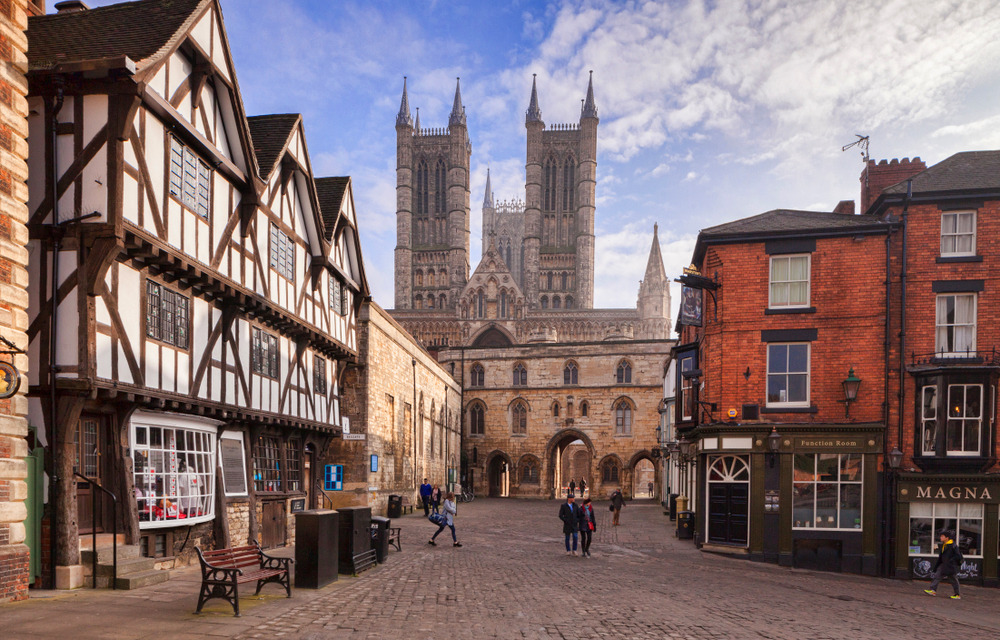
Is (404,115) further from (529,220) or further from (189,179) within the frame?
(189,179)

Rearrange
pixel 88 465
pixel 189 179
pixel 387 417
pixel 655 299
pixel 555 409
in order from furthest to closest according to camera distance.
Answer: pixel 655 299 < pixel 555 409 < pixel 387 417 < pixel 189 179 < pixel 88 465

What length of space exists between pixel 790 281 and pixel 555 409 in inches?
1306

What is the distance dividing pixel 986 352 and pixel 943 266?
2422mm

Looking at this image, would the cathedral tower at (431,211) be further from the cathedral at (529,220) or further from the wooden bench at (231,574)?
the wooden bench at (231,574)

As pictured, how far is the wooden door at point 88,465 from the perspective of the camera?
1098cm

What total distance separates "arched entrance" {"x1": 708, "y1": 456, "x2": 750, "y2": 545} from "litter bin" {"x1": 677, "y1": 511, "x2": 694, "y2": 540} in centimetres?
306

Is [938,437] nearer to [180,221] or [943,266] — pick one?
[943,266]

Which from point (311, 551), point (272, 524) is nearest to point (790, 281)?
point (311, 551)

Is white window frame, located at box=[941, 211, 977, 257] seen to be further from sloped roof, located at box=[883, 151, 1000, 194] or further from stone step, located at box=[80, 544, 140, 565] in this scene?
stone step, located at box=[80, 544, 140, 565]

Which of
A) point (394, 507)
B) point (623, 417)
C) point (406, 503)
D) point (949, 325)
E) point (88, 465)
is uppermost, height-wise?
point (949, 325)

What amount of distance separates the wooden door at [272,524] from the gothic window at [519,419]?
34.7 metres

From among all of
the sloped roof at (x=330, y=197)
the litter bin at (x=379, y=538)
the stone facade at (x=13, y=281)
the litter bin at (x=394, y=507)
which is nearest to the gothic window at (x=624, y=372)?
the litter bin at (x=394, y=507)

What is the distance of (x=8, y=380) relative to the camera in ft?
30.9

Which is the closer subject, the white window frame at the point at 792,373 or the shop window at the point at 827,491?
the shop window at the point at 827,491
